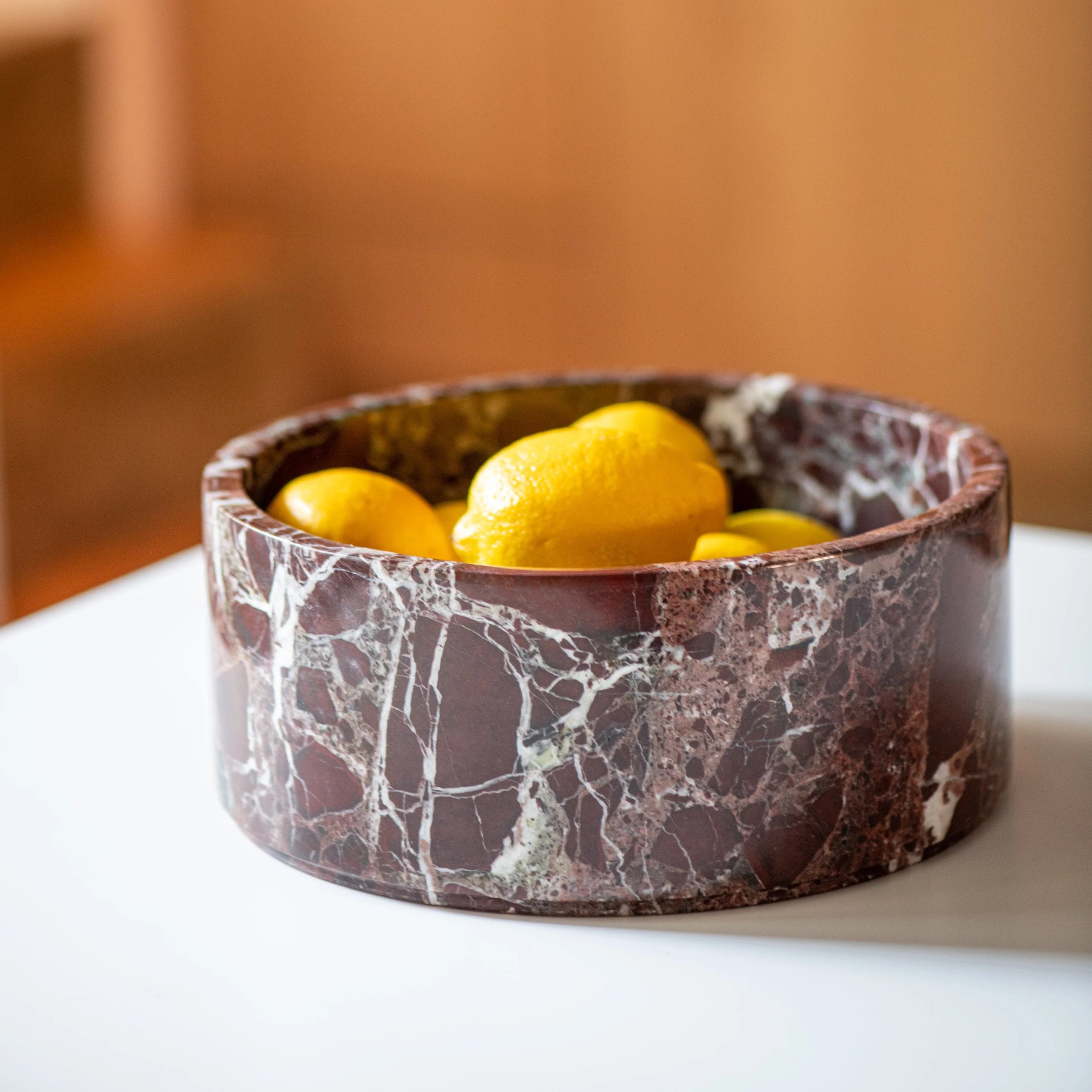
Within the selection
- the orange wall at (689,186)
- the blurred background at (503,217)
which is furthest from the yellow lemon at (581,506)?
the orange wall at (689,186)

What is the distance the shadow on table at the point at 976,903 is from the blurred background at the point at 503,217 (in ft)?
6.52

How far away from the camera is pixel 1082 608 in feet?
3.07

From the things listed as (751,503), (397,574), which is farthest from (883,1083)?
(751,503)

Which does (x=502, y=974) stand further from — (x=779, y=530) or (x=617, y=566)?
(x=779, y=530)

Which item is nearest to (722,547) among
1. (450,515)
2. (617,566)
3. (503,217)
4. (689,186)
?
(617,566)

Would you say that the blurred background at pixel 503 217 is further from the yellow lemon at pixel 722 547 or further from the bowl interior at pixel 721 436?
the yellow lemon at pixel 722 547

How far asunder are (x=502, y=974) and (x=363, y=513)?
23 centimetres

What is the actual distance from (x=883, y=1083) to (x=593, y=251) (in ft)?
8.94

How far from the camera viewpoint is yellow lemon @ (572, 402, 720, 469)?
78 cm

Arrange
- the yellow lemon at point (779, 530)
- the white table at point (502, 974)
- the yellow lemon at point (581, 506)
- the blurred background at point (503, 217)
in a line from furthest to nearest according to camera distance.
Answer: the blurred background at point (503, 217) → the yellow lemon at point (779, 530) → the yellow lemon at point (581, 506) → the white table at point (502, 974)

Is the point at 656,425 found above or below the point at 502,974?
above

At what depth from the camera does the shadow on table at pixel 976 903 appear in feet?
1.94

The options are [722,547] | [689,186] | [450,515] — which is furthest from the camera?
[689,186]

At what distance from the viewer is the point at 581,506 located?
2.12 feet
